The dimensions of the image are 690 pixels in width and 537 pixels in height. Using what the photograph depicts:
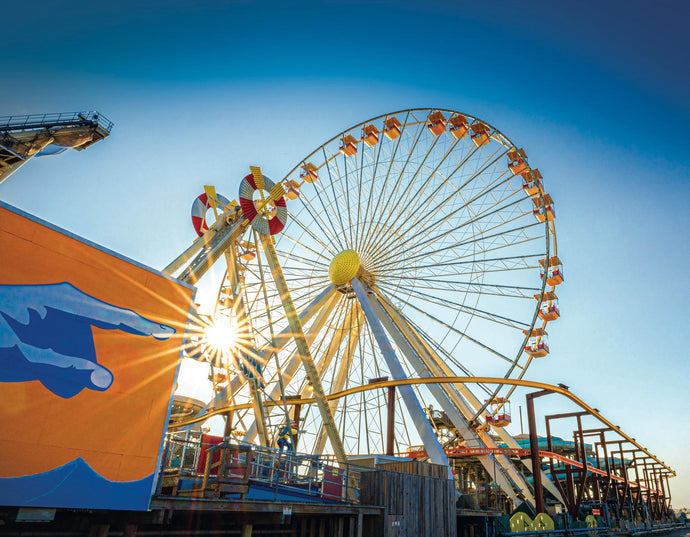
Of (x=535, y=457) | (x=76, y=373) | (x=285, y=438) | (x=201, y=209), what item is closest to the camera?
(x=76, y=373)

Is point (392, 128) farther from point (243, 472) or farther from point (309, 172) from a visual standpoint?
point (243, 472)

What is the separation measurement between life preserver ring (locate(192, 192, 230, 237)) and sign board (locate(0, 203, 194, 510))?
31.9 ft

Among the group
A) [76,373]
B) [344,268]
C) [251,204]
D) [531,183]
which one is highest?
[531,183]

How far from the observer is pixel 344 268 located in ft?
75.9

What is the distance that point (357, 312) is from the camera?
24.0 metres

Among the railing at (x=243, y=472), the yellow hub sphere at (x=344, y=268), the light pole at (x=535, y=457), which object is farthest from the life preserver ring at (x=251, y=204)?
the light pole at (x=535, y=457)

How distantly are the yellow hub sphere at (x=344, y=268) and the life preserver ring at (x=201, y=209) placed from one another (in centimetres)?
703

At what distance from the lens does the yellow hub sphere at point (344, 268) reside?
22.9m

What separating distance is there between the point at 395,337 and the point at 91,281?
15168mm

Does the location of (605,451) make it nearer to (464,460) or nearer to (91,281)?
(464,460)

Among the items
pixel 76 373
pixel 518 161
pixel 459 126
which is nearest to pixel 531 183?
pixel 518 161

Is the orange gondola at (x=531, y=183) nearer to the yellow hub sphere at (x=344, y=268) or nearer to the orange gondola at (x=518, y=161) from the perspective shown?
the orange gondola at (x=518, y=161)

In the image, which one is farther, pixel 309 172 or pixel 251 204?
pixel 309 172

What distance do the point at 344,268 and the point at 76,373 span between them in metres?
16.5
